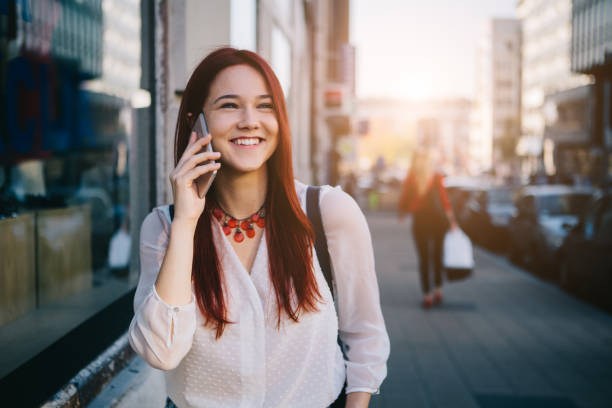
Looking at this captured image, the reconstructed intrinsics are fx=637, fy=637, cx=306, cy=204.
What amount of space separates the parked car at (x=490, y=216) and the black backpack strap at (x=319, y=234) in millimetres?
15653

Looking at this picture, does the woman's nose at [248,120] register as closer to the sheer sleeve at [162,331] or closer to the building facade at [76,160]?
the sheer sleeve at [162,331]

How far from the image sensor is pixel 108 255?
3.88 meters

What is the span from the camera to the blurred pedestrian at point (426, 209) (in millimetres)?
8031

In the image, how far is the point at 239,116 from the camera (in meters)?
1.91

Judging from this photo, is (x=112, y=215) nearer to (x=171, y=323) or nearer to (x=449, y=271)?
(x=171, y=323)

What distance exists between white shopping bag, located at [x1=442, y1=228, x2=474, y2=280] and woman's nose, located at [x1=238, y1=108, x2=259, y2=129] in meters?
5.51

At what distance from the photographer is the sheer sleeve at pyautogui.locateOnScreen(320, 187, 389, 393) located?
1.98m

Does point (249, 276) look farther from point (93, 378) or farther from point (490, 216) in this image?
point (490, 216)

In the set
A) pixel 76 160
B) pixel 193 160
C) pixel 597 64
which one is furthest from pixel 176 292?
pixel 597 64

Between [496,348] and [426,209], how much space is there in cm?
223

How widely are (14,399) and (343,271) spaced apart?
1219 millimetres

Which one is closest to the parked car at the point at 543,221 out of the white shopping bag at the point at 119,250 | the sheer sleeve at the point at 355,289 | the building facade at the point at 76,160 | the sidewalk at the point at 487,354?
the sidewalk at the point at 487,354

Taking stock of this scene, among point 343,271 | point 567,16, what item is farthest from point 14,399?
point 567,16

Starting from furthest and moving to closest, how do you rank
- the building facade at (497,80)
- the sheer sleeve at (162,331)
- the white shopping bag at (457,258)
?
the building facade at (497,80) < the white shopping bag at (457,258) < the sheer sleeve at (162,331)
